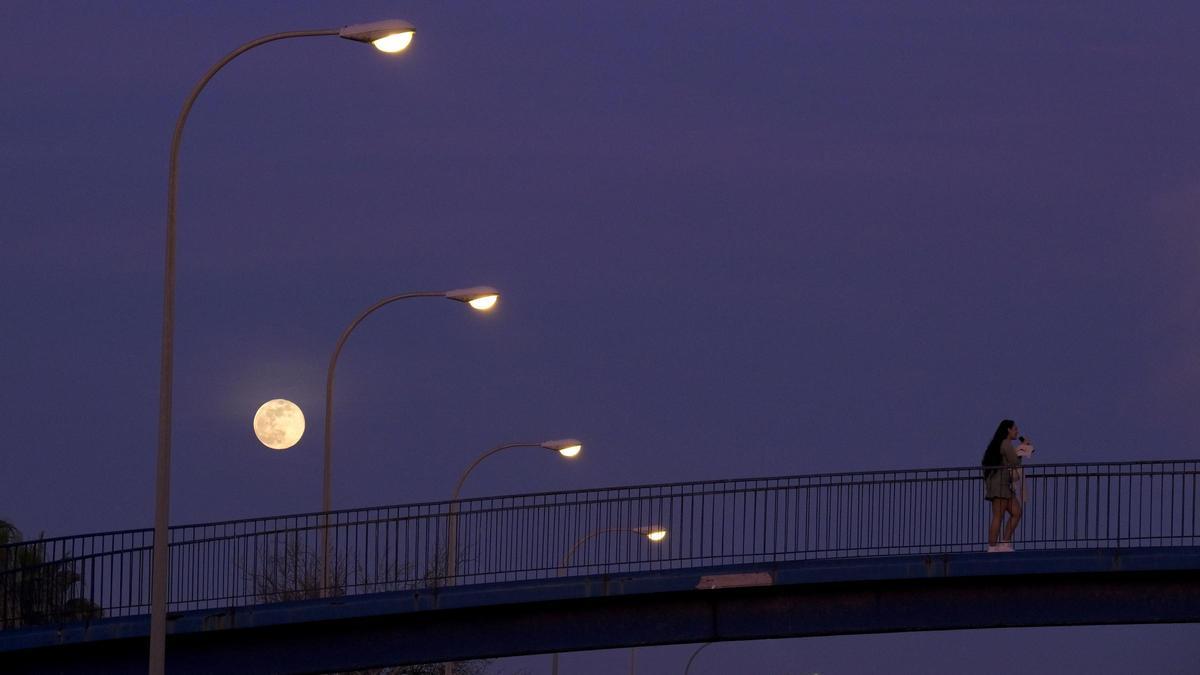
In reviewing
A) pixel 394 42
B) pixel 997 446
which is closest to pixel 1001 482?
pixel 997 446

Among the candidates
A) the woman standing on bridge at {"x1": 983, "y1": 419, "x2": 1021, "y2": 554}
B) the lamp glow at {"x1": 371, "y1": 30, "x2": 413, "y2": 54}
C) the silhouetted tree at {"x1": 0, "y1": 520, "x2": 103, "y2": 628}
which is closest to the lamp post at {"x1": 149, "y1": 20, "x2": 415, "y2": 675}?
the lamp glow at {"x1": 371, "y1": 30, "x2": 413, "y2": 54}

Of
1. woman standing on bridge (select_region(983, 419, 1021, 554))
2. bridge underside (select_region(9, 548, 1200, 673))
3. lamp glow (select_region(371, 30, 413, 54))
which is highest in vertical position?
lamp glow (select_region(371, 30, 413, 54))

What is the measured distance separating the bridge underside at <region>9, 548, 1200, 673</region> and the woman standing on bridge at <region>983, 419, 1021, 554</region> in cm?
34

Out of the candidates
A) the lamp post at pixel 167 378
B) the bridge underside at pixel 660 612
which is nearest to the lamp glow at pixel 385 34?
the lamp post at pixel 167 378

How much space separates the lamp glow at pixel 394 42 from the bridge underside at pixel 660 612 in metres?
8.82

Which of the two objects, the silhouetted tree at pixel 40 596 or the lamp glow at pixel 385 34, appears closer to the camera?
the lamp glow at pixel 385 34

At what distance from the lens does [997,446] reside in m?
28.0

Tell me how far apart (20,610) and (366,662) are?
438cm

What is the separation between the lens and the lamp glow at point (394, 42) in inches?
840

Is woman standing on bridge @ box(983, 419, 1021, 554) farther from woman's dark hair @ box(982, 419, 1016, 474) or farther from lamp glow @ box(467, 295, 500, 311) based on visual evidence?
lamp glow @ box(467, 295, 500, 311)

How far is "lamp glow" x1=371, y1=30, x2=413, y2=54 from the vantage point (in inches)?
840

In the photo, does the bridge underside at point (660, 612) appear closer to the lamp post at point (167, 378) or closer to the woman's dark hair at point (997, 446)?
the woman's dark hair at point (997, 446)

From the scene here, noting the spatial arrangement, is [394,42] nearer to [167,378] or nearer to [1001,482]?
[167,378]

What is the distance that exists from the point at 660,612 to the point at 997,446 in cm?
483
